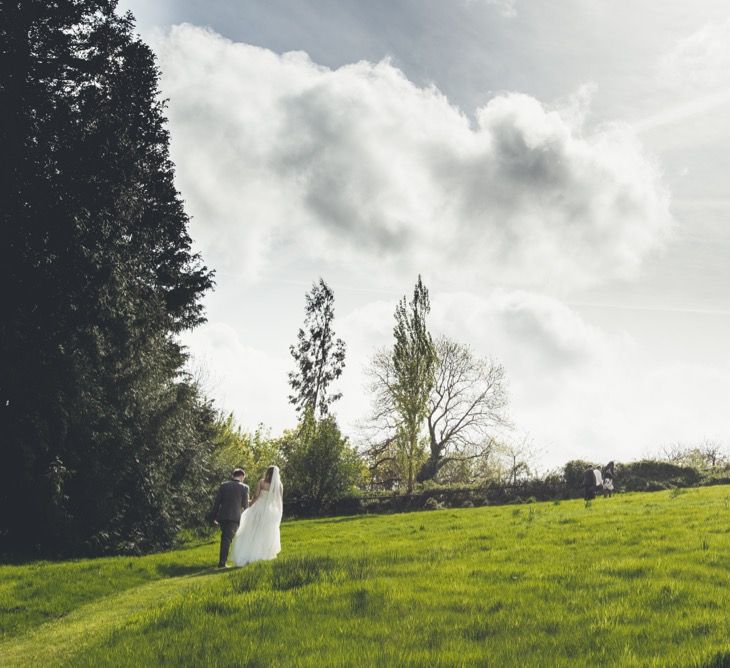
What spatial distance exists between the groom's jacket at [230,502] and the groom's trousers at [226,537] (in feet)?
0.29

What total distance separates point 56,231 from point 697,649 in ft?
61.8

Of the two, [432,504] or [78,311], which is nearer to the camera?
[78,311]

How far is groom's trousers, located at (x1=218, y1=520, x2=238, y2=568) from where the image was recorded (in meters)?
15.7

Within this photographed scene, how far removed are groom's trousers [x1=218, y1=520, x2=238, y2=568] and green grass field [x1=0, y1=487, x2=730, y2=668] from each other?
1.14 m

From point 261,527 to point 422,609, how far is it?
8300mm

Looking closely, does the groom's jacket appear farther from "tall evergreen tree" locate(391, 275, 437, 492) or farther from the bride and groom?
"tall evergreen tree" locate(391, 275, 437, 492)

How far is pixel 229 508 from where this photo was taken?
52.6ft

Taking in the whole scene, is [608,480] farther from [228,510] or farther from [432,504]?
[228,510]

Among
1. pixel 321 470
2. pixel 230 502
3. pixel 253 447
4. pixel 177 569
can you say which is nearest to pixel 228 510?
pixel 230 502

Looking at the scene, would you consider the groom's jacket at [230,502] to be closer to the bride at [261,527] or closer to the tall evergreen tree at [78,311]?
the bride at [261,527]

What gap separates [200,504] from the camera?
80.1 ft

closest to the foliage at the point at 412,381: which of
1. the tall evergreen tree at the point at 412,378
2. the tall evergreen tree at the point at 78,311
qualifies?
the tall evergreen tree at the point at 412,378

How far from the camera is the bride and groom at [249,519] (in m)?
15.5

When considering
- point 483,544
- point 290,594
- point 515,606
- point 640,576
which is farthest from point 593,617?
point 483,544
